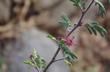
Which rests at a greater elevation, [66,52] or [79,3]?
[79,3]

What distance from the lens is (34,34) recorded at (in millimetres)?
4820

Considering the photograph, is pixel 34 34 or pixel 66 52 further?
pixel 34 34

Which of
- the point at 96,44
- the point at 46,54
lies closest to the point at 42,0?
the point at 46,54

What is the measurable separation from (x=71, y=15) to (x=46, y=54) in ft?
4.14

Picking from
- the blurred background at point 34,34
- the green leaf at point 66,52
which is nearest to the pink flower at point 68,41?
the green leaf at point 66,52

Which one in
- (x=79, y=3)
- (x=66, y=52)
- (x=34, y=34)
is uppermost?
(x=79, y=3)

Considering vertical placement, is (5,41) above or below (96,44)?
above

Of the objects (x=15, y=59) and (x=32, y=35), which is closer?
(x=15, y=59)

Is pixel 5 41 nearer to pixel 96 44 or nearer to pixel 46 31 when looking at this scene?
pixel 46 31

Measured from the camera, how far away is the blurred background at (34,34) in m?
4.30

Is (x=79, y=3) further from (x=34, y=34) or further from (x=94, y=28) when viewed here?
(x=34, y=34)

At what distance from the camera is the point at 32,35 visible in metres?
4.80

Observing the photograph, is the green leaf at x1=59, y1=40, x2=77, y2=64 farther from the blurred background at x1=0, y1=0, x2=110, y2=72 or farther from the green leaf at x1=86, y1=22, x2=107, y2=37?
the blurred background at x1=0, y1=0, x2=110, y2=72

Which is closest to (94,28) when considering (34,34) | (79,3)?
(79,3)
